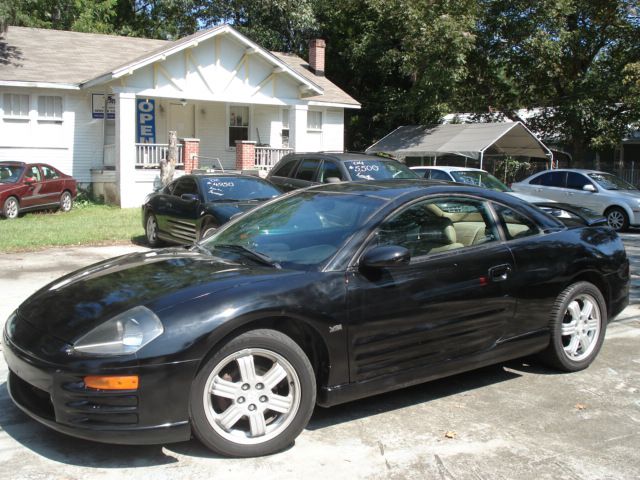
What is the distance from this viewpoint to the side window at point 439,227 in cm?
445

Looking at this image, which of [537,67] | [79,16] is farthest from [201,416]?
[79,16]

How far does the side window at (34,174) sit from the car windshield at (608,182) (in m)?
14.1

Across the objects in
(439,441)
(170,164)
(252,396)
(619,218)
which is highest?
(170,164)

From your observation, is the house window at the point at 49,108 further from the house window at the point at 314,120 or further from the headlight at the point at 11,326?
the headlight at the point at 11,326

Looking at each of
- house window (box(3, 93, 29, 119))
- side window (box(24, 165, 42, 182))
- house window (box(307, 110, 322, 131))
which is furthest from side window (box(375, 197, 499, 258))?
house window (box(307, 110, 322, 131))

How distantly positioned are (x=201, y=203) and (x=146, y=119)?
13.8 metres

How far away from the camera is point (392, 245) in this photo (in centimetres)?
433

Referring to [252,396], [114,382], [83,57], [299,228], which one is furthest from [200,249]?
Result: [83,57]

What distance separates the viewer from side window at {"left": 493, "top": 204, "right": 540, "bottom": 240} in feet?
16.4

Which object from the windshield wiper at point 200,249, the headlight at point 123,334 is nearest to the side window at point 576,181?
the windshield wiper at point 200,249

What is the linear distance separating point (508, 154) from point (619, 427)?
72.5ft

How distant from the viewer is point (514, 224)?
5074 mm

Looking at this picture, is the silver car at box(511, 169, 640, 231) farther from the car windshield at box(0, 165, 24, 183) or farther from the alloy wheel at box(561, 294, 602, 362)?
the car windshield at box(0, 165, 24, 183)

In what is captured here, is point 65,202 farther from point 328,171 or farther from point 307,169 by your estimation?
point 328,171
